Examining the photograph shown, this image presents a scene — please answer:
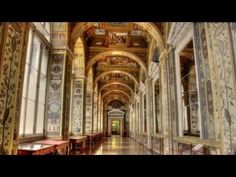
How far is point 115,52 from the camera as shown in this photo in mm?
13258

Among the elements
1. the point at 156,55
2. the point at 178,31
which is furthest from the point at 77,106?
the point at 178,31

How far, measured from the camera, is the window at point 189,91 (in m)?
5.84

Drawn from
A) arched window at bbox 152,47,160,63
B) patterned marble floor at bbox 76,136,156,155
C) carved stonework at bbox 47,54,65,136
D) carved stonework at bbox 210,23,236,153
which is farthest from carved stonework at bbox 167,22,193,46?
patterned marble floor at bbox 76,136,156,155

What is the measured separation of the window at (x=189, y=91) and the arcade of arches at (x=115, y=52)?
0.03 metres

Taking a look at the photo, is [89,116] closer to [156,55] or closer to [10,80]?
[156,55]

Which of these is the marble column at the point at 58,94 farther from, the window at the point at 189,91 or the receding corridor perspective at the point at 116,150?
the window at the point at 189,91

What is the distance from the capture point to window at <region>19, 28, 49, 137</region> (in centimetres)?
530

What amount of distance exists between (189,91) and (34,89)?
4689 mm

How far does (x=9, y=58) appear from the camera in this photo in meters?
3.07

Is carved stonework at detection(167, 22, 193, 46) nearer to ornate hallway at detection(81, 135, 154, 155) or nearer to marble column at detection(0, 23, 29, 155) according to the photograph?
marble column at detection(0, 23, 29, 155)

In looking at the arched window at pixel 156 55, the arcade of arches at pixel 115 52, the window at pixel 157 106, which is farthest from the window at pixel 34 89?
the window at pixel 157 106
